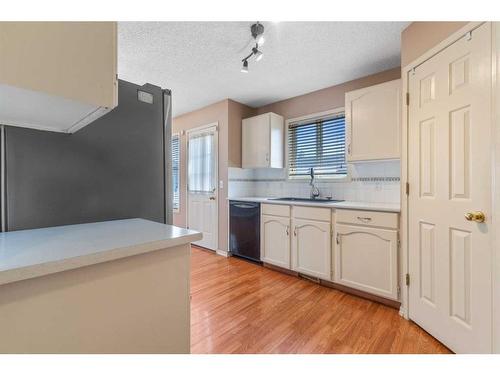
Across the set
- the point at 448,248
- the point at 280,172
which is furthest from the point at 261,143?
the point at 448,248

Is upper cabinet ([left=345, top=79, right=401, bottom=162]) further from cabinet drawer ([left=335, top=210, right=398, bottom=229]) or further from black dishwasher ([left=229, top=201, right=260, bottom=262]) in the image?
black dishwasher ([left=229, top=201, right=260, bottom=262])

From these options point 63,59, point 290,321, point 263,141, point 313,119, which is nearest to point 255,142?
point 263,141

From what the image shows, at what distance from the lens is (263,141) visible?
3.34 m

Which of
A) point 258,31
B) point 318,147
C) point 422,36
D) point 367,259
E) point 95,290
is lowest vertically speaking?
point 367,259

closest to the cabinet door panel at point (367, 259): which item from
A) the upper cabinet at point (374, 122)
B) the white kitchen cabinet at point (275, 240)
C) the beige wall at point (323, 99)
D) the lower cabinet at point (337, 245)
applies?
the lower cabinet at point (337, 245)

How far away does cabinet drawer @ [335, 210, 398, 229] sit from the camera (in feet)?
6.68

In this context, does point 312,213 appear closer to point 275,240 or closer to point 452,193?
point 275,240

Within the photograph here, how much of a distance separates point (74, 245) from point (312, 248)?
7.32ft

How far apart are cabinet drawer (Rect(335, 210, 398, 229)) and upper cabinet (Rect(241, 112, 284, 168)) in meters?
1.29

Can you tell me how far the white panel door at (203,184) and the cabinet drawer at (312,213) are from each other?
142 centimetres

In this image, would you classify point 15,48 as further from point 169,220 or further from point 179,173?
point 179,173

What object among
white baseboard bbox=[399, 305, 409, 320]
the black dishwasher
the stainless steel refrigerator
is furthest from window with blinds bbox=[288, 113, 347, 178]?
the stainless steel refrigerator
